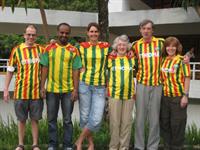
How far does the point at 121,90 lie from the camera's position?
6.10 meters

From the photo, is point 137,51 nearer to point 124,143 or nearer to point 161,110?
point 161,110

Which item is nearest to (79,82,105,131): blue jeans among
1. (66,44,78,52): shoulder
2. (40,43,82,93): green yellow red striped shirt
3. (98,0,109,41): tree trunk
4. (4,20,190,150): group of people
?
(4,20,190,150): group of people

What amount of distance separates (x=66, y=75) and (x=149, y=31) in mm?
1387

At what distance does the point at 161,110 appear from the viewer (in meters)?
6.29

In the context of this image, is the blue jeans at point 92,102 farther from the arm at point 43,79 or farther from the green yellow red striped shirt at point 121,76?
the arm at point 43,79

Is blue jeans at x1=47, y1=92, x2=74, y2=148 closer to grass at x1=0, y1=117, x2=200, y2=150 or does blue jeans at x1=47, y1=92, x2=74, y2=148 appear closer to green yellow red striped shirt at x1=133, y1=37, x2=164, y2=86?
grass at x1=0, y1=117, x2=200, y2=150

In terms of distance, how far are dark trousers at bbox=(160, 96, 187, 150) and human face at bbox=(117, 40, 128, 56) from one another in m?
0.92

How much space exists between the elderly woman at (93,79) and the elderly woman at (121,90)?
13 centimetres

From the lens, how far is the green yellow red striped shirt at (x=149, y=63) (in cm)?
614

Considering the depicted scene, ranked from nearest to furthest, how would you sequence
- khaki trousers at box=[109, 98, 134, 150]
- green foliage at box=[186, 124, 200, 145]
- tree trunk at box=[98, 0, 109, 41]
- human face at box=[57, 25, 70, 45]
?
human face at box=[57, 25, 70, 45] → khaki trousers at box=[109, 98, 134, 150] → green foliage at box=[186, 124, 200, 145] → tree trunk at box=[98, 0, 109, 41]

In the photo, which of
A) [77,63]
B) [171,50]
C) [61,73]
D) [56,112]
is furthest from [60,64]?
[171,50]

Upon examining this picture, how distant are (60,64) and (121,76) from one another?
0.91 m

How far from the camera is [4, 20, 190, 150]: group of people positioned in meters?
6.09

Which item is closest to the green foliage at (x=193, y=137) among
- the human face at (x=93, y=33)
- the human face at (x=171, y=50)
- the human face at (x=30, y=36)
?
the human face at (x=171, y=50)
